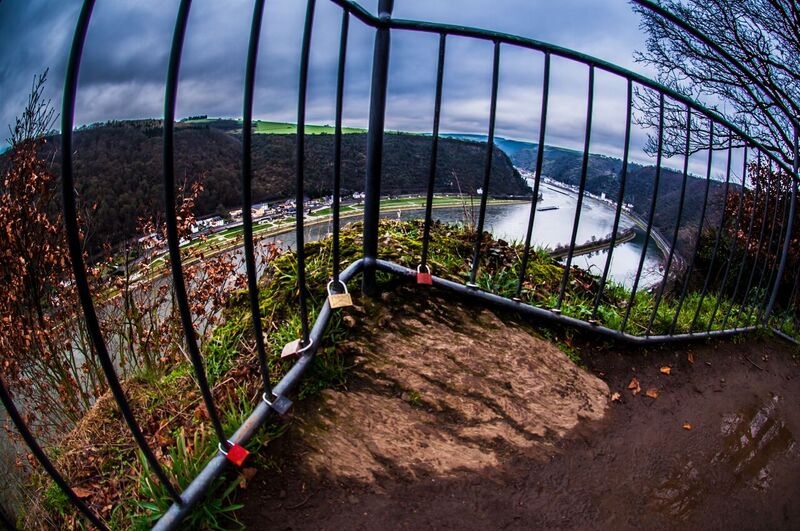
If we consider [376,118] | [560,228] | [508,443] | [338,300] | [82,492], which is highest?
[376,118]

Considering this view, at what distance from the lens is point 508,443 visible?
1.82m

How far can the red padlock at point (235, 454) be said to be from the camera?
4.76 feet

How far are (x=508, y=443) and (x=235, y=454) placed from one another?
1.06m

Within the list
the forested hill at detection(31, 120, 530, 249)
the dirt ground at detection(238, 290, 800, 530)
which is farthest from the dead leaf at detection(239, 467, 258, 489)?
the forested hill at detection(31, 120, 530, 249)

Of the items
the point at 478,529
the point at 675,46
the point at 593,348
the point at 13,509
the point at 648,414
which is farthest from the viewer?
the point at 675,46

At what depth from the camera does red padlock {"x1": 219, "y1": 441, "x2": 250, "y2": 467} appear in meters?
1.45

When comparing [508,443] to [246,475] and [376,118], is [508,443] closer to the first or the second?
[246,475]

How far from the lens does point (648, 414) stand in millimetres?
2182

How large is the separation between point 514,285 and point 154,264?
22.2 ft

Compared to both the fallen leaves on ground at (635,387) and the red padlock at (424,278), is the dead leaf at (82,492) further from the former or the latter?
the fallen leaves on ground at (635,387)

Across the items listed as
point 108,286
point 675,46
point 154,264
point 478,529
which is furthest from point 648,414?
point 675,46

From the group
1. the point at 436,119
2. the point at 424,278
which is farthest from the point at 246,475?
the point at 436,119

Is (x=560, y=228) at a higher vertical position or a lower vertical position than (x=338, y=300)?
lower

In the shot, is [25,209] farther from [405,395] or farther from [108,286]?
[405,395]
